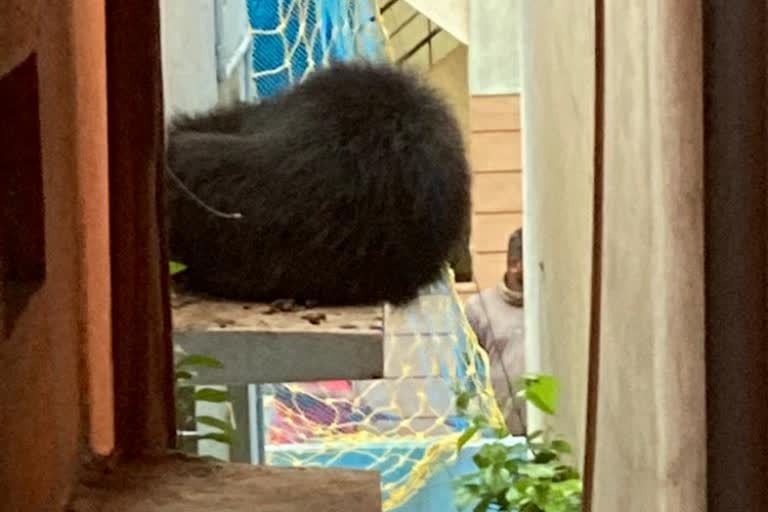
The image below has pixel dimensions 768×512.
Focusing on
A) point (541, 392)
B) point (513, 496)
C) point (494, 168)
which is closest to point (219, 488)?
point (513, 496)

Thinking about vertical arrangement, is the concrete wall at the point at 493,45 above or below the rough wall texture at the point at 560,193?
above

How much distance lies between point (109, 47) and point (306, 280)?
20.8 inches

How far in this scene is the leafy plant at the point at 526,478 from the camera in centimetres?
115

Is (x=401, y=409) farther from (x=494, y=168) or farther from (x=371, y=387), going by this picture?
(x=494, y=168)

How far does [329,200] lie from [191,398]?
0.26 meters

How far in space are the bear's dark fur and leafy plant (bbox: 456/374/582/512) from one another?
17cm

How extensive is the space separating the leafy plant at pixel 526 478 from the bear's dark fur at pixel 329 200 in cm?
17

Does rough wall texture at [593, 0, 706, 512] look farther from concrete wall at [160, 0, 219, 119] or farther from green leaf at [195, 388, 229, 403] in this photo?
concrete wall at [160, 0, 219, 119]

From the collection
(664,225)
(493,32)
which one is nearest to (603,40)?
(664,225)

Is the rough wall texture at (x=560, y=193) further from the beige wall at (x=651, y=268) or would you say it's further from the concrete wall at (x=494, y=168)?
the concrete wall at (x=494, y=168)

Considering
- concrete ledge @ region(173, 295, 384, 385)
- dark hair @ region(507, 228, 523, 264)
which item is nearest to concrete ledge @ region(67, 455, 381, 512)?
concrete ledge @ region(173, 295, 384, 385)

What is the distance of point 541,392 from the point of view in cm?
128

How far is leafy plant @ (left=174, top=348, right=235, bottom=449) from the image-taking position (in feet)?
3.29

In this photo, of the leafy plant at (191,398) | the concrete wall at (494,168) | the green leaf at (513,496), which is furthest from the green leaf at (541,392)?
the concrete wall at (494,168)
